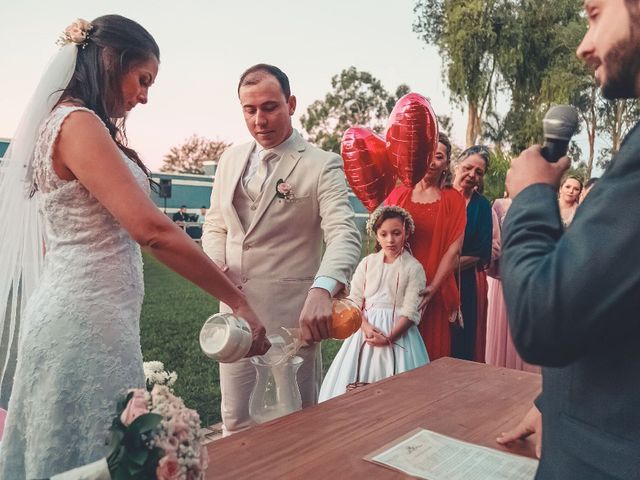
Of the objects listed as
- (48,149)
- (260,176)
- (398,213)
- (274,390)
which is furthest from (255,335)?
(398,213)

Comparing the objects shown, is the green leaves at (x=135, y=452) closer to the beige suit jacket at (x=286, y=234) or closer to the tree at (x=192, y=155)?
the beige suit jacket at (x=286, y=234)

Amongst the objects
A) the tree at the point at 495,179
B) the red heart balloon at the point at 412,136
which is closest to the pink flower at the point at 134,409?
the red heart balloon at the point at 412,136

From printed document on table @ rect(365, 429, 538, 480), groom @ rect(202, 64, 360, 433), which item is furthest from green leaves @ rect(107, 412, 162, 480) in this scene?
groom @ rect(202, 64, 360, 433)

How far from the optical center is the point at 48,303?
1.70 metres

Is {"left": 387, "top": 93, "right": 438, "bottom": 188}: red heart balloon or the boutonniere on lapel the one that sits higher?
{"left": 387, "top": 93, "right": 438, "bottom": 188}: red heart balloon

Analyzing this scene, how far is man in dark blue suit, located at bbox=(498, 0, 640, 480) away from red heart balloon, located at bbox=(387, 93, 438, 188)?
212 cm

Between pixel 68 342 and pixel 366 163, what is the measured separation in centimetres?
192

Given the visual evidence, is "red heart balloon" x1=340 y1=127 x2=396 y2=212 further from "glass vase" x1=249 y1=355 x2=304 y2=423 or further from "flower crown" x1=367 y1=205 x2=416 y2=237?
"glass vase" x1=249 y1=355 x2=304 y2=423

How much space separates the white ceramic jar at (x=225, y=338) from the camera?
1454mm

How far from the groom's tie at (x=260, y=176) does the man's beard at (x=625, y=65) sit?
6.31 feet

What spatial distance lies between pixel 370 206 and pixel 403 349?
894mm

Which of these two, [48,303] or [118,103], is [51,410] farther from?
[118,103]

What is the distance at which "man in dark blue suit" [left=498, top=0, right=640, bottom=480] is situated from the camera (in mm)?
733

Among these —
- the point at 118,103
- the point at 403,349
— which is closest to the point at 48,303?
the point at 118,103
